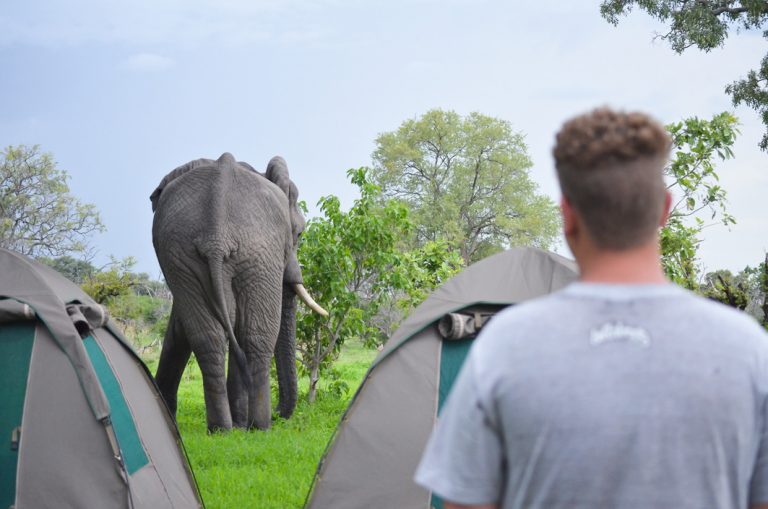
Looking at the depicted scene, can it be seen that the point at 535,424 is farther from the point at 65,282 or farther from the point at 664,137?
the point at 65,282

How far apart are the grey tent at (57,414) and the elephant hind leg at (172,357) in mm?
4210

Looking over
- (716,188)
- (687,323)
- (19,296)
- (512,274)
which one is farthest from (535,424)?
(716,188)

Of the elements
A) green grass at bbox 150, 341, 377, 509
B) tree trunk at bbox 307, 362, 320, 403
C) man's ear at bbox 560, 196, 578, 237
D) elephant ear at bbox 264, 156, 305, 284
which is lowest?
green grass at bbox 150, 341, 377, 509

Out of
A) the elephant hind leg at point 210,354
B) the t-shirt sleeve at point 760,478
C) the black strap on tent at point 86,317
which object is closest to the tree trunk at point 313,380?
the elephant hind leg at point 210,354

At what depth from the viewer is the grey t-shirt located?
1913 millimetres

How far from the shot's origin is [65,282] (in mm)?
6234

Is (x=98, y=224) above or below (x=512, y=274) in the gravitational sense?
above

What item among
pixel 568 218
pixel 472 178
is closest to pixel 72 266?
pixel 472 178

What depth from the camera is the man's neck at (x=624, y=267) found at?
1.99 metres

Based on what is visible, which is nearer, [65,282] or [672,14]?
[65,282]

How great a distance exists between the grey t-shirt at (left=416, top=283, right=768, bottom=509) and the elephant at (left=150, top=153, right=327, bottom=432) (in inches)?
287

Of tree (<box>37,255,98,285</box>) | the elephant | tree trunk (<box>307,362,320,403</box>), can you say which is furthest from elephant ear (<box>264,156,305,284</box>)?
tree (<box>37,255,98,285</box>)

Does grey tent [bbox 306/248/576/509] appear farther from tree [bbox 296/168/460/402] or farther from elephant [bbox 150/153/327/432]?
tree [bbox 296/168/460/402]

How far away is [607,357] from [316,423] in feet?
30.1
